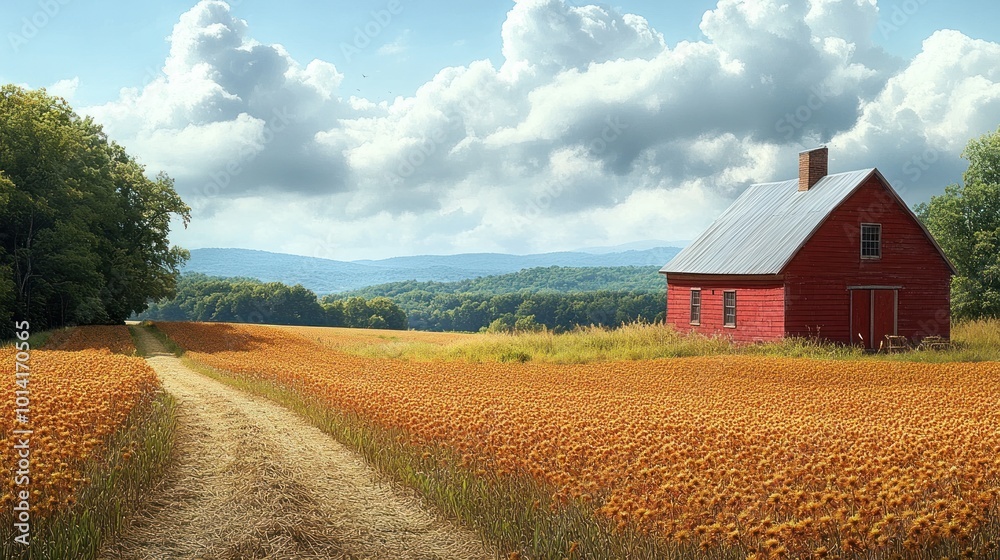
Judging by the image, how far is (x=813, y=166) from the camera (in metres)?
32.9

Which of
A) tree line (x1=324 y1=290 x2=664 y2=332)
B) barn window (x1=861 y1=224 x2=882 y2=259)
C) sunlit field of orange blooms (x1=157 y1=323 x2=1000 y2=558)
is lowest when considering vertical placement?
tree line (x1=324 y1=290 x2=664 y2=332)

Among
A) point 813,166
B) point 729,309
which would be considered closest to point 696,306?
point 729,309

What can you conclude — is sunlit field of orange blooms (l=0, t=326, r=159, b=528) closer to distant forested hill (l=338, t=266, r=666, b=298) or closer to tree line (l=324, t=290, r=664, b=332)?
tree line (l=324, t=290, r=664, b=332)

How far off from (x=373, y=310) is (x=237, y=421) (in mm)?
84534

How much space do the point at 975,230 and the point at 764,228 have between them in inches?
866

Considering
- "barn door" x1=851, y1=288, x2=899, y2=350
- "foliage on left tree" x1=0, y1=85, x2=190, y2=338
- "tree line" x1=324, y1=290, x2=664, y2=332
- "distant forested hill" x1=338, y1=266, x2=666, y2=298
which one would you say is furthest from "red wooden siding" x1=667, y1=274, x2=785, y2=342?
"distant forested hill" x1=338, y1=266, x2=666, y2=298

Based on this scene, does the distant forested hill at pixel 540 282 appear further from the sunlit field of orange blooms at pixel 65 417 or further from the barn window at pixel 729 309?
Result: the sunlit field of orange blooms at pixel 65 417

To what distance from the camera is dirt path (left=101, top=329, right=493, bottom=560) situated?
7.37m

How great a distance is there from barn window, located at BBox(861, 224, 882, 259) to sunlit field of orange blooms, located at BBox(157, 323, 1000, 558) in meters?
13.3

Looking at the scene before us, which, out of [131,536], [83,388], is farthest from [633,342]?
[131,536]

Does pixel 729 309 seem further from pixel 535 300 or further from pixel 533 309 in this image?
pixel 535 300

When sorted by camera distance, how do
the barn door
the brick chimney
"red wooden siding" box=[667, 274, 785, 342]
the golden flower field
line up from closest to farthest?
the golden flower field → "red wooden siding" box=[667, 274, 785, 342] → the barn door → the brick chimney

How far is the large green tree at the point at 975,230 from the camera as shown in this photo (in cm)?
4372

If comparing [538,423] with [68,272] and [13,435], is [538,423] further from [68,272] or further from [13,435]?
[68,272]
